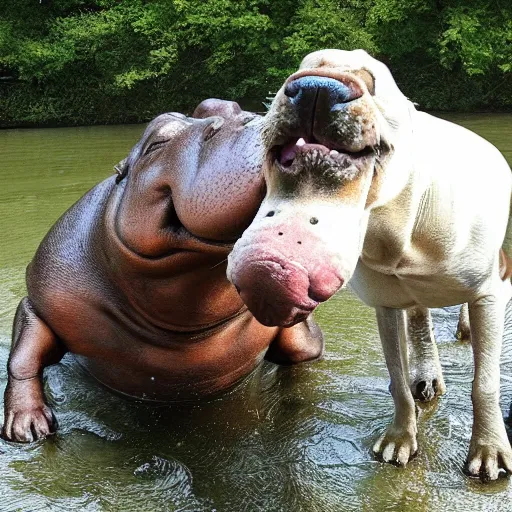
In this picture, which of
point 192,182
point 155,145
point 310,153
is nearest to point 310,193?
point 310,153

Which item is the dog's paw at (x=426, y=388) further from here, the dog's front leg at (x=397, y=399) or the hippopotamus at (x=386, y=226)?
the dog's front leg at (x=397, y=399)

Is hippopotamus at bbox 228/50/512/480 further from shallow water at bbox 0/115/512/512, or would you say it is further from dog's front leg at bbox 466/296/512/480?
shallow water at bbox 0/115/512/512

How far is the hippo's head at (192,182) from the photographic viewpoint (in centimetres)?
188

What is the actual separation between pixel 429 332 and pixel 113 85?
16.8m

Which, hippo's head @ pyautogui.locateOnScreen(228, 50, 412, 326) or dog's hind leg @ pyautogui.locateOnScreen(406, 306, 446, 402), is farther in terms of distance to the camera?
dog's hind leg @ pyautogui.locateOnScreen(406, 306, 446, 402)

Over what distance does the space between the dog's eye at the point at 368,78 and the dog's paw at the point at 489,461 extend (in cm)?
119

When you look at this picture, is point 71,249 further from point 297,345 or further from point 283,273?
point 283,273

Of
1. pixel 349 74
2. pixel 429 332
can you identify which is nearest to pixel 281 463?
pixel 429 332

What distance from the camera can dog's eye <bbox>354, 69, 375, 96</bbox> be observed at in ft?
4.65

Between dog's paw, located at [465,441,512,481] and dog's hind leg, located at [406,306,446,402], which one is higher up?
dog's paw, located at [465,441,512,481]

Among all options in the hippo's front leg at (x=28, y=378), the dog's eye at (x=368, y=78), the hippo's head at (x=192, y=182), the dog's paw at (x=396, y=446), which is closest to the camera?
the dog's eye at (x=368, y=78)

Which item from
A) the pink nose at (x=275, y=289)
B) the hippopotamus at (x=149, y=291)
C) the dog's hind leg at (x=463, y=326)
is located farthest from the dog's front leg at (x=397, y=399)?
the pink nose at (x=275, y=289)

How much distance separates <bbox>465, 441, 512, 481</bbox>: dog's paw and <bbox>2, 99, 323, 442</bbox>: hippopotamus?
0.81 meters

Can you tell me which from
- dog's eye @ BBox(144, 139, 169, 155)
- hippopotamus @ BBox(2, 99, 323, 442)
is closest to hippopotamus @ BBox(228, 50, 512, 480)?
hippopotamus @ BBox(2, 99, 323, 442)
